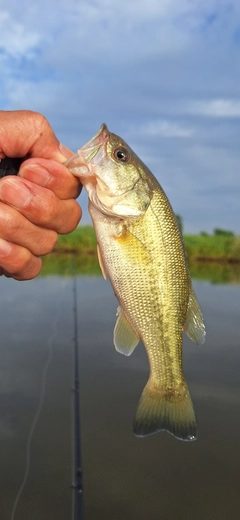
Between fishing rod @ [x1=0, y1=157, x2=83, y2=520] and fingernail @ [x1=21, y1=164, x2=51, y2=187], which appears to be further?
fishing rod @ [x1=0, y1=157, x2=83, y2=520]

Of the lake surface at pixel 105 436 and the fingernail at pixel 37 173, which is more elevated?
the fingernail at pixel 37 173

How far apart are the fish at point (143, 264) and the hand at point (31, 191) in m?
0.10

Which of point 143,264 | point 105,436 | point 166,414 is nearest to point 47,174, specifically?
point 143,264

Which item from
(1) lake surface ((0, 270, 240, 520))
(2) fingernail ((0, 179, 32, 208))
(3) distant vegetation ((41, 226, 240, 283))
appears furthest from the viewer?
(3) distant vegetation ((41, 226, 240, 283))

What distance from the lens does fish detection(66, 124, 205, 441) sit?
2586 millimetres

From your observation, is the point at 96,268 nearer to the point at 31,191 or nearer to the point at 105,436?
the point at 105,436

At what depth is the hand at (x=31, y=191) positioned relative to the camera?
8.40ft

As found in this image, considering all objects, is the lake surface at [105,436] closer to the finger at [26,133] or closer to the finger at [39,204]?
the finger at [39,204]

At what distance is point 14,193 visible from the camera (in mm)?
2547

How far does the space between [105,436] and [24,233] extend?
588 cm

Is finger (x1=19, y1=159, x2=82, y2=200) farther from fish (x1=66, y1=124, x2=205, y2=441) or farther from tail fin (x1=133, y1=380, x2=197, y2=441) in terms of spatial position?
tail fin (x1=133, y1=380, x2=197, y2=441)

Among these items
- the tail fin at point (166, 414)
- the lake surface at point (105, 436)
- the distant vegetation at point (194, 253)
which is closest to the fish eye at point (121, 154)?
the tail fin at point (166, 414)

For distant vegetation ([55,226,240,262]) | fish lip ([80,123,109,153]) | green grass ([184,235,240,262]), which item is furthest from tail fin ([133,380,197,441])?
green grass ([184,235,240,262])

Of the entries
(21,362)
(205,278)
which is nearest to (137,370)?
(21,362)
